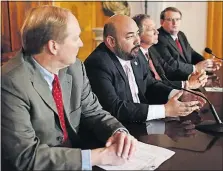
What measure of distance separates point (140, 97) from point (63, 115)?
0.79 metres

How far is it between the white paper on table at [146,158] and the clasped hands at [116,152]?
2 centimetres

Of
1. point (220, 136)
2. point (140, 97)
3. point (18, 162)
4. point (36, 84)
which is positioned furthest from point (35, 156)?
point (140, 97)

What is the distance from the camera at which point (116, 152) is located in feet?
4.07

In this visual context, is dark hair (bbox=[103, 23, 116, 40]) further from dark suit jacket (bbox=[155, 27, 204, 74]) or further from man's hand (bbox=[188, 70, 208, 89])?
dark suit jacket (bbox=[155, 27, 204, 74])

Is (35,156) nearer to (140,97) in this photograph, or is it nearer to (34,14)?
(34,14)

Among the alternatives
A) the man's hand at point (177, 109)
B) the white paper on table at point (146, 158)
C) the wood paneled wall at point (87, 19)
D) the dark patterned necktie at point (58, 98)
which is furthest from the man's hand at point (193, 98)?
the wood paneled wall at point (87, 19)

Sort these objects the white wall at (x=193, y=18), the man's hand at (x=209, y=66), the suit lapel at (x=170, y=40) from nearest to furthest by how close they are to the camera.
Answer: the man's hand at (x=209, y=66) < the suit lapel at (x=170, y=40) < the white wall at (x=193, y=18)

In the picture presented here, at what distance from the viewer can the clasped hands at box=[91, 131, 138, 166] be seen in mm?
1208

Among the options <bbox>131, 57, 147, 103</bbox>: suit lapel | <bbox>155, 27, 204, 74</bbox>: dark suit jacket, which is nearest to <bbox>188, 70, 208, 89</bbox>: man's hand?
<bbox>131, 57, 147, 103</bbox>: suit lapel

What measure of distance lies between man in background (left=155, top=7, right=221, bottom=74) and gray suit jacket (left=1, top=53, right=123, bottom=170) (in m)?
1.76

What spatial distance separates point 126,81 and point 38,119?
2.57 feet

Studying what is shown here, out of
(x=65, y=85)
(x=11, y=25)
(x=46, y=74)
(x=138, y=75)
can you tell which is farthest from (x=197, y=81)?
(x=11, y=25)

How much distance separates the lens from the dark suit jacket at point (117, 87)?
1.74m

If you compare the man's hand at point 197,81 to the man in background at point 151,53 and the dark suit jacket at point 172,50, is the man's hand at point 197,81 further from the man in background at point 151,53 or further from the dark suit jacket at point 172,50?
the dark suit jacket at point 172,50
